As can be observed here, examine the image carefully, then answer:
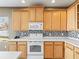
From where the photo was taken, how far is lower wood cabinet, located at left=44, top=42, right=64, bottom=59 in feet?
20.1

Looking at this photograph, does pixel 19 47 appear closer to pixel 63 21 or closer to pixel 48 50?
pixel 48 50

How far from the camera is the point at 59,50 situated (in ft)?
20.2

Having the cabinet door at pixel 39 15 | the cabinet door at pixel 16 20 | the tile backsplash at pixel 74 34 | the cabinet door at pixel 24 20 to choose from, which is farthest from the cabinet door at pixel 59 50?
the cabinet door at pixel 16 20

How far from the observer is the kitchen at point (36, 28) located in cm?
A: 603

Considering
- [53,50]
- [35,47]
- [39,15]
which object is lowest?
[53,50]

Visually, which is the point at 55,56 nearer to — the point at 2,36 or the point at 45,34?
the point at 45,34

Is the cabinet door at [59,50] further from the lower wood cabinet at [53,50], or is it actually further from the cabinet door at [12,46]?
the cabinet door at [12,46]

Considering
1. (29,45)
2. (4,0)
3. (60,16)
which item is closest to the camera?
(4,0)

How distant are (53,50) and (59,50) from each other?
0.83 ft

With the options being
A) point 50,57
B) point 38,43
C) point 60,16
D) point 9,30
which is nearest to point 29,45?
point 38,43

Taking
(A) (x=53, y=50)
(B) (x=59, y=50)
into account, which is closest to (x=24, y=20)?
(A) (x=53, y=50)

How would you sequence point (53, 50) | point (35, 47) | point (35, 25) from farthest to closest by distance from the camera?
point (35, 25)
point (53, 50)
point (35, 47)

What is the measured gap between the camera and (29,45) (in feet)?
19.8

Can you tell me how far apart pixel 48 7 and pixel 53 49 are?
6.73 feet
